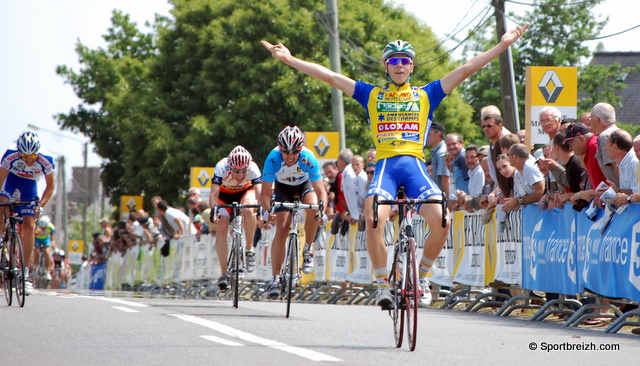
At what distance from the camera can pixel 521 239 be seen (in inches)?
547

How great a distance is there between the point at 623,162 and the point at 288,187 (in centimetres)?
398

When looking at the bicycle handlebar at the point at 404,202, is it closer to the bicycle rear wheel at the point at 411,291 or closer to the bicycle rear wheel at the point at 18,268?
the bicycle rear wheel at the point at 411,291

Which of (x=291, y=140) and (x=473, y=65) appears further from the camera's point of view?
(x=291, y=140)

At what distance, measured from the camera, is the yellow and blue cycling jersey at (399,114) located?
32.0 ft

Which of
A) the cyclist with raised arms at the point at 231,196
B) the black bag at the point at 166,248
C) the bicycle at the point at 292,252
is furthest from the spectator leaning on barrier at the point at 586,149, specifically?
the black bag at the point at 166,248

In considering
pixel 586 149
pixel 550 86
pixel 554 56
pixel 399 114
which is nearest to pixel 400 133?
pixel 399 114

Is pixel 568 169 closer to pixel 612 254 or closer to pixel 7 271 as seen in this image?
pixel 612 254

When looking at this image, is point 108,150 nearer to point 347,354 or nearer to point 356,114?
point 356,114

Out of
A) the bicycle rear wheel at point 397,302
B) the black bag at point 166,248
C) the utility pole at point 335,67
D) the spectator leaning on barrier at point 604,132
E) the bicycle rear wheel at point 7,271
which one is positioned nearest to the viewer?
the bicycle rear wheel at point 397,302

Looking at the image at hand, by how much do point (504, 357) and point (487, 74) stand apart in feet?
160

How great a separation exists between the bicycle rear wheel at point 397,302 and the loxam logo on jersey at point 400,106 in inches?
54.0

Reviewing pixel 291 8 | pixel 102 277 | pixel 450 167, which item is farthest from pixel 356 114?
pixel 450 167

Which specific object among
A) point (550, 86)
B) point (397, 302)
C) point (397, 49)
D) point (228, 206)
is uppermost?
point (550, 86)

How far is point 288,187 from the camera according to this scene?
1359 cm
